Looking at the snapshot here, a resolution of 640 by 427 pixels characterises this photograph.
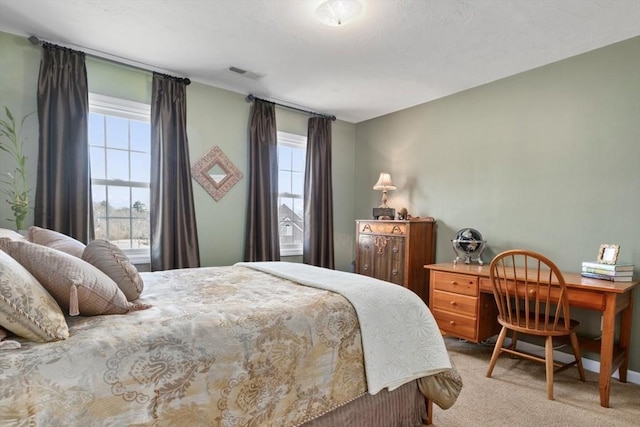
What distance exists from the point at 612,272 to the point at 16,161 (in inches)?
173

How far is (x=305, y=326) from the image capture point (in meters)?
1.40

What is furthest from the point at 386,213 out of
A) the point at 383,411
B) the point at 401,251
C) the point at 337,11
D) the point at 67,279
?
the point at 67,279

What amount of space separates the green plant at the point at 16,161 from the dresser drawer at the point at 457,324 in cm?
338

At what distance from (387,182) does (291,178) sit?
47.4 inches

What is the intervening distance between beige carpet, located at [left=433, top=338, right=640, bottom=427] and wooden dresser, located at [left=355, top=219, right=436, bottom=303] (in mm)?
973

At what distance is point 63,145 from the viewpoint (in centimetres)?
265

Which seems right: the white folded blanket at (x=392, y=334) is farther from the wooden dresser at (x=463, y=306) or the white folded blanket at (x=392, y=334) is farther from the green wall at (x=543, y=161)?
the green wall at (x=543, y=161)

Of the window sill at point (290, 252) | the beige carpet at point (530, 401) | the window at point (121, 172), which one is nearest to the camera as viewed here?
the beige carpet at point (530, 401)

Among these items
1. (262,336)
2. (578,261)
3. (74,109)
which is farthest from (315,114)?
(262,336)

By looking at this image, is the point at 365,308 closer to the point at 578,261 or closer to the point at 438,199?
the point at 578,261

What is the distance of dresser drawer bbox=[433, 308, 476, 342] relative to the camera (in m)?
2.77

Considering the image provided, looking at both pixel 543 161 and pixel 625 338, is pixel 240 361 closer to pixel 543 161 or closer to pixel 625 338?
pixel 625 338

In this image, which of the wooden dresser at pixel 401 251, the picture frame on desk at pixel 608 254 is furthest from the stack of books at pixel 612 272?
the wooden dresser at pixel 401 251

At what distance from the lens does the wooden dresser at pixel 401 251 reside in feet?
11.4
